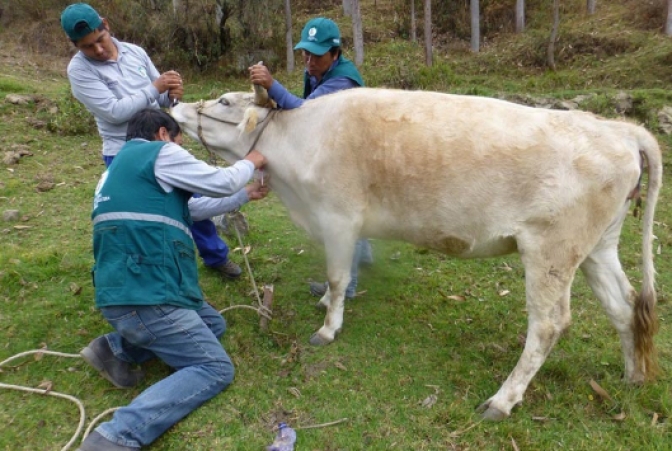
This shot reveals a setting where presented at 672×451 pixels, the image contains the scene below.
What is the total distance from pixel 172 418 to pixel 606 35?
1535cm

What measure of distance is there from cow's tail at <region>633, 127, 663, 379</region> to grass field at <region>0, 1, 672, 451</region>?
23 centimetres

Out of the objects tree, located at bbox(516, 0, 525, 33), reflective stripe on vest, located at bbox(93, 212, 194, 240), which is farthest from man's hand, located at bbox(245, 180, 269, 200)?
tree, located at bbox(516, 0, 525, 33)

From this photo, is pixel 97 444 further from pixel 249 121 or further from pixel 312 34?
pixel 312 34

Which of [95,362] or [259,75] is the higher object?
[259,75]

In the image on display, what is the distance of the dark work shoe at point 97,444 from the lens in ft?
9.16

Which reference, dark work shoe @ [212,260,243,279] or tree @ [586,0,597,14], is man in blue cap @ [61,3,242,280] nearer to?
dark work shoe @ [212,260,243,279]

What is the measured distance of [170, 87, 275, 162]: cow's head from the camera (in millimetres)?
4008

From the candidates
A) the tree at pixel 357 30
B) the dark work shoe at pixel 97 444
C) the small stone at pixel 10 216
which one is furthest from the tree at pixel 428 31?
the dark work shoe at pixel 97 444

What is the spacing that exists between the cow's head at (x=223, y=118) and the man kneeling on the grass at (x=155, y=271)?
0.63 m

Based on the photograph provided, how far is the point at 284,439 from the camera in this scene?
3.05 m

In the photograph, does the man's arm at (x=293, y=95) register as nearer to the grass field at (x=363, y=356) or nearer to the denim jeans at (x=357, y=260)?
the denim jeans at (x=357, y=260)

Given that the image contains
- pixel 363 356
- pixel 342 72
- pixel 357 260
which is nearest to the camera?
pixel 363 356

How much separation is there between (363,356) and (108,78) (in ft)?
9.11

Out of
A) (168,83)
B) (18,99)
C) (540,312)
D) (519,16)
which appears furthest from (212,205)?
(519,16)
